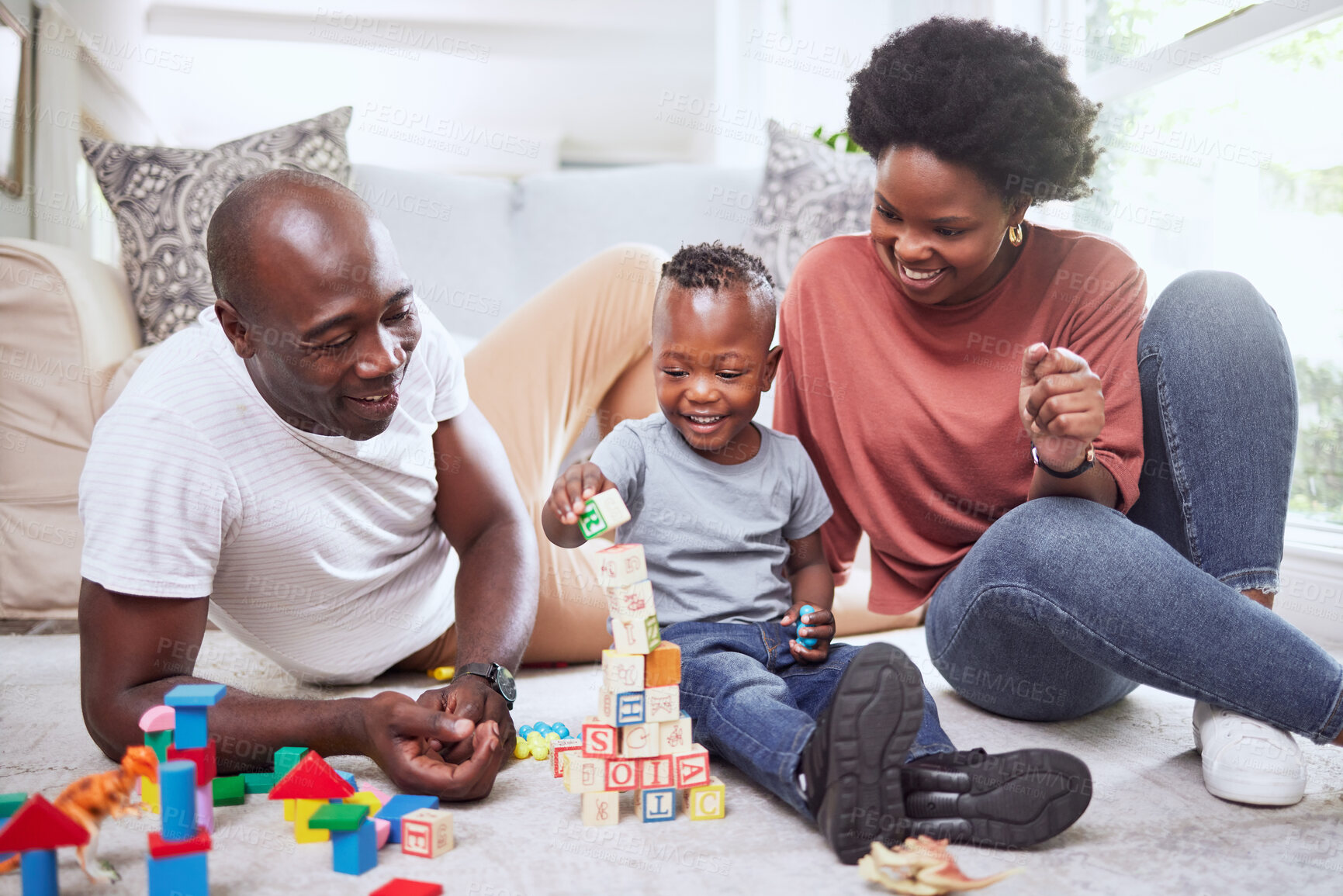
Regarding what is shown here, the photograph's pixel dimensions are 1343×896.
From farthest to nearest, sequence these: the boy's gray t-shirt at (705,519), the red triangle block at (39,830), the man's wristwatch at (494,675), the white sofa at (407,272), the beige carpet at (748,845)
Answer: the white sofa at (407,272) → the boy's gray t-shirt at (705,519) → the man's wristwatch at (494,675) → the beige carpet at (748,845) → the red triangle block at (39,830)

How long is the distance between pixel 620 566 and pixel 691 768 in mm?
236

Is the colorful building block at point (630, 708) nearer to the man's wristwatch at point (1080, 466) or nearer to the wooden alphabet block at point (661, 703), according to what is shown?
the wooden alphabet block at point (661, 703)

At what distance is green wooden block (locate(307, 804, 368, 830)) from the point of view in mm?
920

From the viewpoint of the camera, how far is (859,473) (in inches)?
56.9

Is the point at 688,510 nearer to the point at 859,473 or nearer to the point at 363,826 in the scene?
the point at 859,473

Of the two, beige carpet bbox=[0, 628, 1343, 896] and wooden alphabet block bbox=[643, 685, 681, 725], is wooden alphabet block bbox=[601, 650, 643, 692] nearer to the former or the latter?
wooden alphabet block bbox=[643, 685, 681, 725]

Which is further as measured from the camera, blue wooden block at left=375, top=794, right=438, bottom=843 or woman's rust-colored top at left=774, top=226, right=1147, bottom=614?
woman's rust-colored top at left=774, top=226, right=1147, bottom=614

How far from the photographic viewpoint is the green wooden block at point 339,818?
36.2 inches

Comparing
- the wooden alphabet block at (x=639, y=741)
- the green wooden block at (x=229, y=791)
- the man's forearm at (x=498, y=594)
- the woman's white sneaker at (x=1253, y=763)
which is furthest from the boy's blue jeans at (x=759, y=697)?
the green wooden block at (x=229, y=791)

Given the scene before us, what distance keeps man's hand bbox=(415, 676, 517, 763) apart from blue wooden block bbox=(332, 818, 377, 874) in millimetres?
181

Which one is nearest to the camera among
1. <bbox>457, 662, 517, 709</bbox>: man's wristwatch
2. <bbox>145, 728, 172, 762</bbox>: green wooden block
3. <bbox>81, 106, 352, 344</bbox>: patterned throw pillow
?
<bbox>145, 728, 172, 762</bbox>: green wooden block

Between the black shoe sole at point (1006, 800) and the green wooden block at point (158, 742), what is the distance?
0.78 m

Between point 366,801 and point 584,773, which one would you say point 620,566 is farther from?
point 366,801

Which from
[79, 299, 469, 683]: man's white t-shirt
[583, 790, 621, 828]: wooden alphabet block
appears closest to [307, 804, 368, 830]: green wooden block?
[583, 790, 621, 828]: wooden alphabet block
